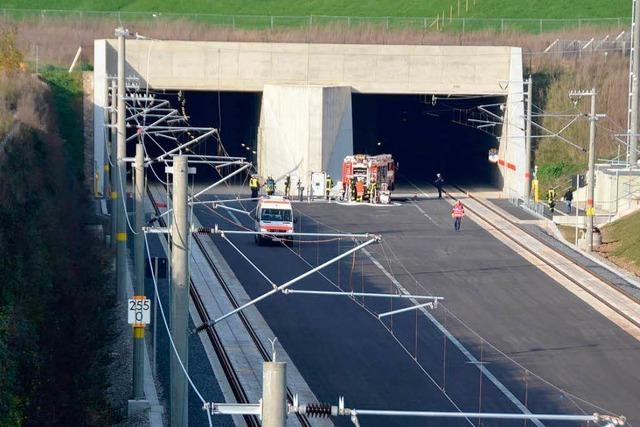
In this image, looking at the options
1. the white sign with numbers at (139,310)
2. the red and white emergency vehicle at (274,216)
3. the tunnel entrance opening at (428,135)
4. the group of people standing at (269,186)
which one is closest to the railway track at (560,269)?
the group of people standing at (269,186)

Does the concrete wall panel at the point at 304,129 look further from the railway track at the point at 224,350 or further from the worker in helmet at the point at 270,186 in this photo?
the railway track at the point at 224,350

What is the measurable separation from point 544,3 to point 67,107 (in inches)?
2142

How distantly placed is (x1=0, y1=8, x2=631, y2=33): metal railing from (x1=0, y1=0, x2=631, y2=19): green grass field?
6717mm

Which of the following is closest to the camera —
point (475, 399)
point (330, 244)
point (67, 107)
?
point (475, 399)

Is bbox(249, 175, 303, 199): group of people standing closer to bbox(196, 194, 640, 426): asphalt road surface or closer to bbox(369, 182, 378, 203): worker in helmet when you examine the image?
bbox(369, 182, 378, 203): worker in helmet

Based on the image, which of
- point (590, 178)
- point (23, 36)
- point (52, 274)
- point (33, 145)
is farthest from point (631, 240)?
point (23, 36)

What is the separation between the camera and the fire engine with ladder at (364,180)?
2391 inches

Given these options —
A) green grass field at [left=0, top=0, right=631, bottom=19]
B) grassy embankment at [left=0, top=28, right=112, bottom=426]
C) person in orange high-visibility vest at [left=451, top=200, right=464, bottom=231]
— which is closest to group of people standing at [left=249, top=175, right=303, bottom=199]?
person in orange high-visibility vest at [left=451, top=200, right=464, bottom=231]

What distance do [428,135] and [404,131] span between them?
1.68 m

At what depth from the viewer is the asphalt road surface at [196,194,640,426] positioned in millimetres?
28234

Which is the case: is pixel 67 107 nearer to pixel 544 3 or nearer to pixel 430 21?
pixel 430 21

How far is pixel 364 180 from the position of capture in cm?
6122

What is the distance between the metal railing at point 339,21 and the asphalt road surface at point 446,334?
→ 39.6 metres

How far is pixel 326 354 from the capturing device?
32.1 m
